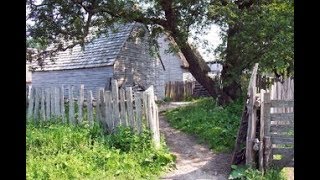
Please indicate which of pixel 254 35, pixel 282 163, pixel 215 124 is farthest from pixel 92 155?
pixel 254 35

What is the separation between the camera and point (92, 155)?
7613 mm

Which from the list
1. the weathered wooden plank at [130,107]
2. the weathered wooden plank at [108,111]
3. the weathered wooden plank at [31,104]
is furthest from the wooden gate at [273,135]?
the weathered wooden plank at [31,104]

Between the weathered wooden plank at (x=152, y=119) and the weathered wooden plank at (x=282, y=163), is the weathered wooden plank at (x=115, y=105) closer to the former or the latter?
the weathered wooden plank at (x=152, y=119)

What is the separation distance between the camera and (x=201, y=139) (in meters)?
10.9

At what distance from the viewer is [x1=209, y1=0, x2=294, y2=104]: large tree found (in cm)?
1290

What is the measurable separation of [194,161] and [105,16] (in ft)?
30.8

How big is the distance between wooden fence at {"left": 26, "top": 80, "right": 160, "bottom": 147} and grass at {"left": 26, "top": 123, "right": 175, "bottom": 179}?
1.05 ft

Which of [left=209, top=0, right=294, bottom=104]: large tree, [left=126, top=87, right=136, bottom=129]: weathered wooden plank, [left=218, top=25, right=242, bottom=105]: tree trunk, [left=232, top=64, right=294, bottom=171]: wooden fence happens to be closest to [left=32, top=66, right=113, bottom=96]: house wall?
[left=218, top=25, right=242, bottom=105]: tree trunk

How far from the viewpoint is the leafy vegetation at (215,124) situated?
33.3ft

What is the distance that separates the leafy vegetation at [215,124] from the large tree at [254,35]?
4.95 ft

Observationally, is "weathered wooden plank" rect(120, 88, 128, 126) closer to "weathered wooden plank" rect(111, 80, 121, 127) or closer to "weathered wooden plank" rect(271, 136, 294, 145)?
"weathered wooden plank" rect(111, 80, 121, 127)
